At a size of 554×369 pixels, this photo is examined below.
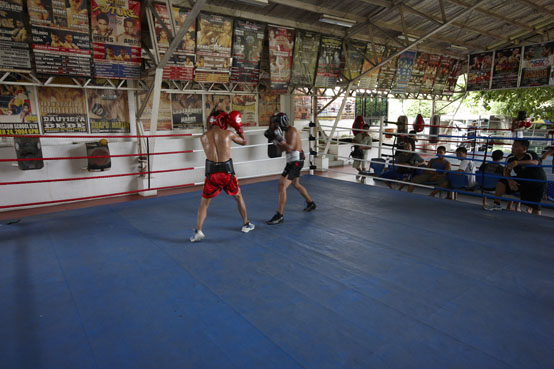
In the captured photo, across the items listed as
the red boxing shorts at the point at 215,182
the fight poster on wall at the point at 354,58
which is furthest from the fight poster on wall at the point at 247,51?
the red boxing shorts at the point at 215,182

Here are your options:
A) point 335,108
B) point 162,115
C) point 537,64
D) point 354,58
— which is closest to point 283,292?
point 162,115

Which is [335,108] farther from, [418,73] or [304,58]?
[304,58]

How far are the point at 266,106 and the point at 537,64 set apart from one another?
6.63 metres

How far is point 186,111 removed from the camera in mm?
6355

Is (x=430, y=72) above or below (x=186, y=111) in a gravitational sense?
above

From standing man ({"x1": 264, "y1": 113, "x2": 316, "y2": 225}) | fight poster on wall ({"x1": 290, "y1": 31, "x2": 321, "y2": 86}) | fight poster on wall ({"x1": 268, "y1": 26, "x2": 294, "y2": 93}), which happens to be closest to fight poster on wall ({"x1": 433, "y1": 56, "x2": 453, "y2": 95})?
fight poster on wall ({"x1": 290, "y1": 31, "x2": 321, "y2": 86})

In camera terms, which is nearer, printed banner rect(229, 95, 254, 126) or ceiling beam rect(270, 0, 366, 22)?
ceiling beam rect(270, 0, 366, 22)

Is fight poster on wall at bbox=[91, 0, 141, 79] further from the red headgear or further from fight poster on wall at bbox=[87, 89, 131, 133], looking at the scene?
the red headgear

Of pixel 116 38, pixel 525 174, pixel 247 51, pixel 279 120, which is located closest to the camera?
pixel 279 120

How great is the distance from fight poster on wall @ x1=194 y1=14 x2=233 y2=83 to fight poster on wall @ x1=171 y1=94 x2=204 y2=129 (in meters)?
0.75

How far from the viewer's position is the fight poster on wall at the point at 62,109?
495cm

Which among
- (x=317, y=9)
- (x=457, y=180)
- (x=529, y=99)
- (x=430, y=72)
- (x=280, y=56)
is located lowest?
(x=457, y=180)

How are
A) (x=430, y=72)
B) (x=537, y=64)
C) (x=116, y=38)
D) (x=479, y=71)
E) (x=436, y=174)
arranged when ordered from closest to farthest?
(x=116, y=38) < (x=436, y=174) < (x=537, y=64) < (x=479, y=71) < (x=430, y=72)

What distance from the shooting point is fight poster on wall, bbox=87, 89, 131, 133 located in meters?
5.36
